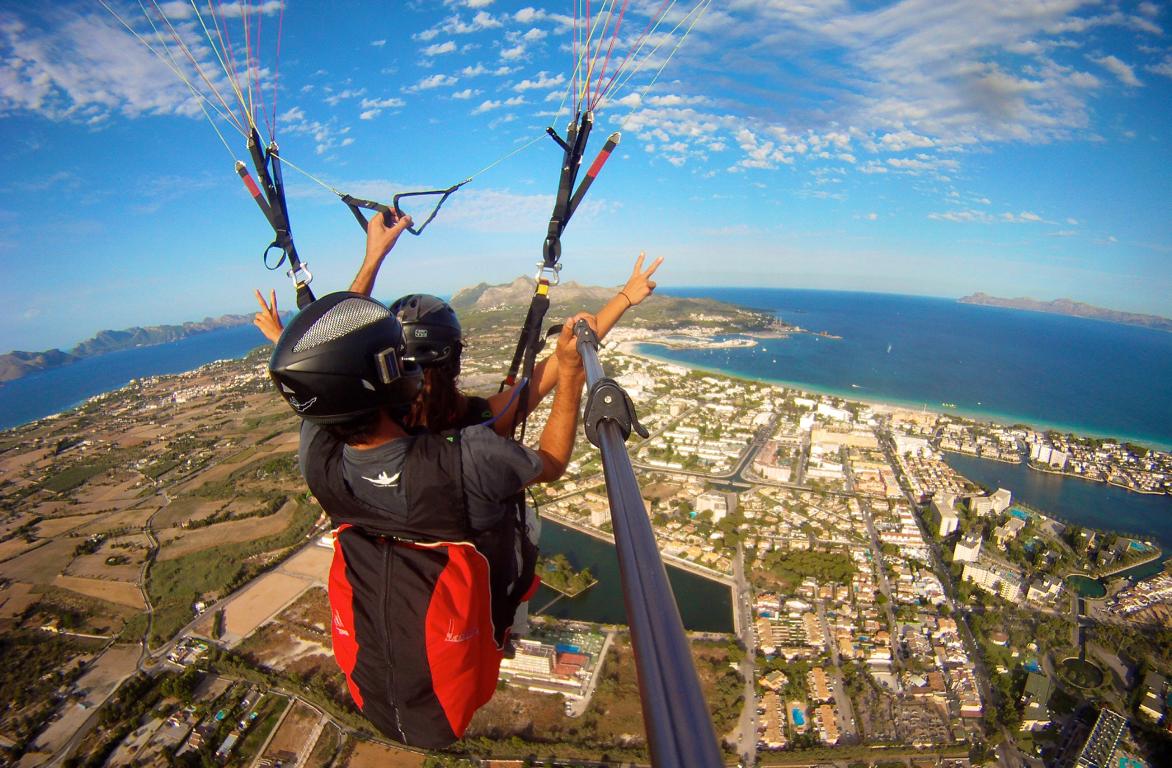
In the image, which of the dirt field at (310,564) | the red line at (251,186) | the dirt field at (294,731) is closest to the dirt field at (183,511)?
the dirt field at (310,564)

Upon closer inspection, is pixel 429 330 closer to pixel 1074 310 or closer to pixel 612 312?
pixel 612 312

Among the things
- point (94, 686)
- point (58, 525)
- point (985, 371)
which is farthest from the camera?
point (985, 371)

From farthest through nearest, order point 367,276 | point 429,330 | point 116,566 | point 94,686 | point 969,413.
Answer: point 969,413 < point 116,566 < point 94,686 < point 367,276 < point 429,330

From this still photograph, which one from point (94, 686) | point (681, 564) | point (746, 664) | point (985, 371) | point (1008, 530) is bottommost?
point (94, 686)

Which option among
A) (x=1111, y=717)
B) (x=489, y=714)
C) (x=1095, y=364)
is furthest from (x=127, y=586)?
(x=1095, y=364)

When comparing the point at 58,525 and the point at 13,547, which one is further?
the point at 58,525

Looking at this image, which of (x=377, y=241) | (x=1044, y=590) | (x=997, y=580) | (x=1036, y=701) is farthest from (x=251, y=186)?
(x=1044, y=590)

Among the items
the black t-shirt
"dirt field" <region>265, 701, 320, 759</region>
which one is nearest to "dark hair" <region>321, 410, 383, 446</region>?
the black t-shirt
